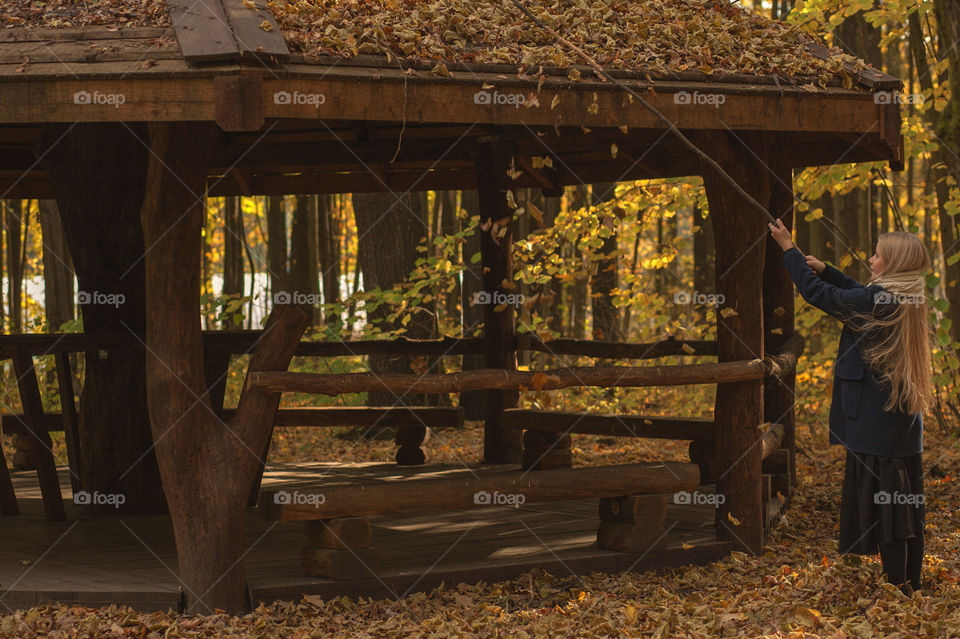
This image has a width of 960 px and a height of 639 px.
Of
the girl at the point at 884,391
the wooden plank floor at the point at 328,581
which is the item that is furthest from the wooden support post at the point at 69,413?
the girl at the point at 884,391

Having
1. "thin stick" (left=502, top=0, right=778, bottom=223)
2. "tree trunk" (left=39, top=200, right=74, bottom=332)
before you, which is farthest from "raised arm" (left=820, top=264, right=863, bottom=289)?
"tree trunk" (left=39, top=200, right=74, bottom=332)

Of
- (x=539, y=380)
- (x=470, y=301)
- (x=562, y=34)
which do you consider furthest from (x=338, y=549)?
(x=470, y=301)

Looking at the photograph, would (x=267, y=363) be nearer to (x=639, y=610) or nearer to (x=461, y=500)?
(x=461, y=500)

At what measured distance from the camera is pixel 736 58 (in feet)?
22.6

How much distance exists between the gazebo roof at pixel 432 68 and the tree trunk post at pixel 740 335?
691 millimetres

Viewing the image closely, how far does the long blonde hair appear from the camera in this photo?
232 inches

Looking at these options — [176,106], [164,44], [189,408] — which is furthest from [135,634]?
[164,44]

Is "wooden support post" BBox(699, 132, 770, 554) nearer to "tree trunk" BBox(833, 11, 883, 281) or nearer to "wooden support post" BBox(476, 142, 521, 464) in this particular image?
"wooden support post" BBox(476, 142, 521, 464)

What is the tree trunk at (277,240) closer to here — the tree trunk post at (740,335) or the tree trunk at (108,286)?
the tree trunk at (108,286)

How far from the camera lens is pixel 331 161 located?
9781mm

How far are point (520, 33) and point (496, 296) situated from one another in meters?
3.81

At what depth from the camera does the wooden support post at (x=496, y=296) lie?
9977 millimetres

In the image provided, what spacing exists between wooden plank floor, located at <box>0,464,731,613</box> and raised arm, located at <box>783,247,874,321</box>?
205 centimetres

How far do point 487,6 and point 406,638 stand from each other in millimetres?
3972
